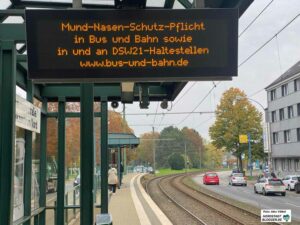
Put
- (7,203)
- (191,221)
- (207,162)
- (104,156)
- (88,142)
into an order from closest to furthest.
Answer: (7,203) → (88,142) → (104,156) → (191,221) → (207,162)

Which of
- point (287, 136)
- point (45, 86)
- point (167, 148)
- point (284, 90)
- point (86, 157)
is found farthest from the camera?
point (167, 148)

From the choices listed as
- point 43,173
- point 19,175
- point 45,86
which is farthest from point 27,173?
point 45,86

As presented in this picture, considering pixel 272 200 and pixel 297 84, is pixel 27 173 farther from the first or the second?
pixel 297 84

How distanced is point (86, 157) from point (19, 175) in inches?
47.8

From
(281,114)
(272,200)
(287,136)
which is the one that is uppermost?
(281,114)

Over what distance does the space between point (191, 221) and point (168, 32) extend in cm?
1430

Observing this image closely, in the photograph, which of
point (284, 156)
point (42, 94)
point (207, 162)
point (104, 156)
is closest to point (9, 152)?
point (42, 94)

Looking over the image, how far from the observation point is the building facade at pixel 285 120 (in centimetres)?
5759

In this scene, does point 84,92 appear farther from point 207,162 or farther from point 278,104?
point 207,162

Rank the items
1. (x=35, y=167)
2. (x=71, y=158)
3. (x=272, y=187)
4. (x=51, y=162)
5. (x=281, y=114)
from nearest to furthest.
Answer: (x=35, y=167) → (x=51, y=162) → (x=71, y=158) → (x=272, y=187) → (x=281, y=114)

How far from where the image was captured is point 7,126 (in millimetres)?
6867

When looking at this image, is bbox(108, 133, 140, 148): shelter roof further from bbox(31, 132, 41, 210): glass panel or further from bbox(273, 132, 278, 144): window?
bbox(273, 132, 278, 144): window

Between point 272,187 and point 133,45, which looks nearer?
point 133,45

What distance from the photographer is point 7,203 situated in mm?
6777
